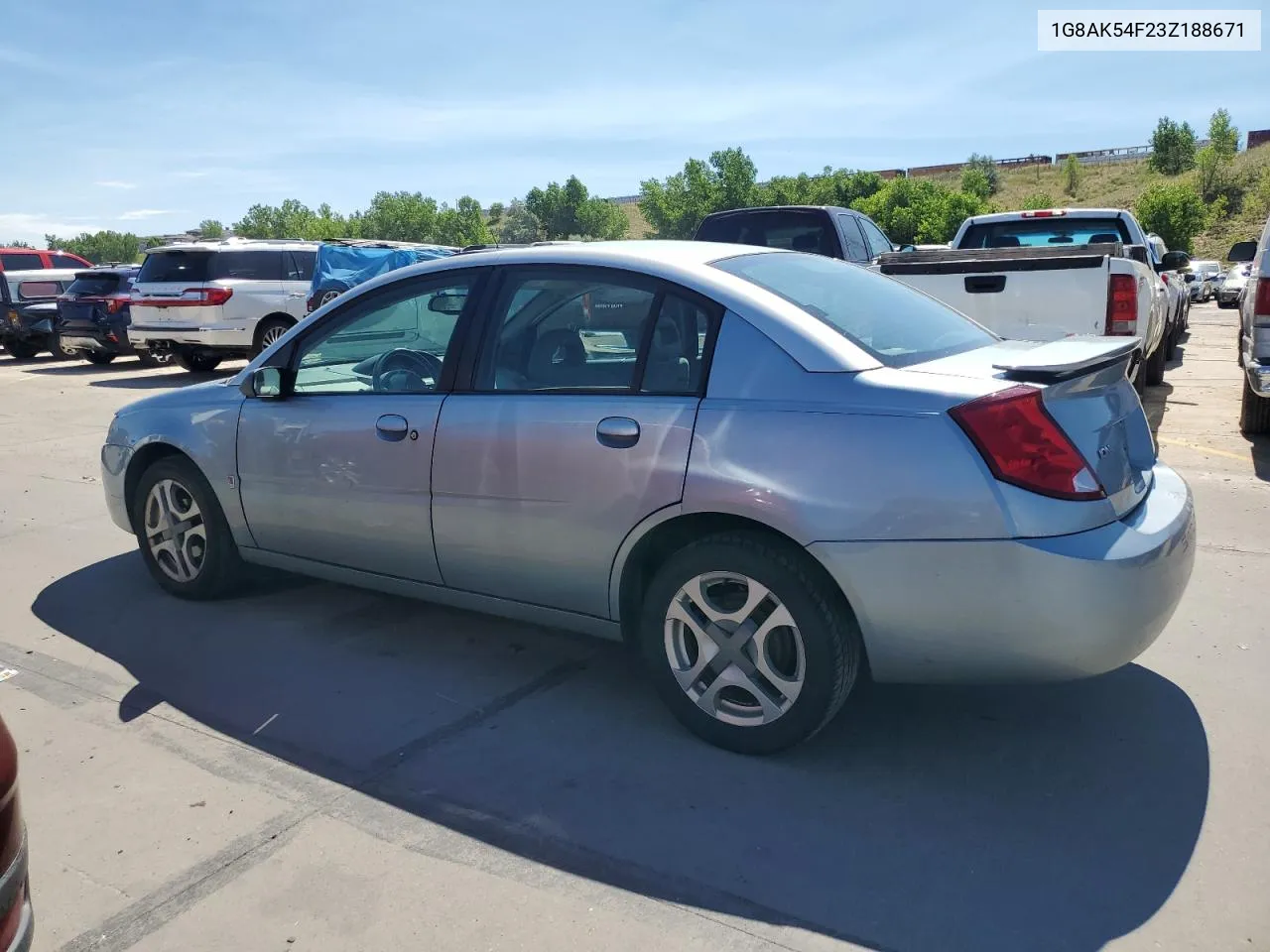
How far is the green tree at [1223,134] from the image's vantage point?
8625 cm

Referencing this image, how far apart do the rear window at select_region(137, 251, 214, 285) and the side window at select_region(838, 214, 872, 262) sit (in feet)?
31.6

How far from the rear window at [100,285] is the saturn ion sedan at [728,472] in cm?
1595

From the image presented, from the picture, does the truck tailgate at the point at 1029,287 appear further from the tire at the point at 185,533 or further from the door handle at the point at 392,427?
the tire at the point at 185,533

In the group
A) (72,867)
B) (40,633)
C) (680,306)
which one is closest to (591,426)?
(680,306)

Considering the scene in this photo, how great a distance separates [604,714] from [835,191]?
12250 cm

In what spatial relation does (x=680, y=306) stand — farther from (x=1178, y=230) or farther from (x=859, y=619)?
(x=1178, y=230)

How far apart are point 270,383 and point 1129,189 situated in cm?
10434

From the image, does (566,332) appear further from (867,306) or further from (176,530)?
(176,530)

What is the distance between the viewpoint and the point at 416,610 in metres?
4.80

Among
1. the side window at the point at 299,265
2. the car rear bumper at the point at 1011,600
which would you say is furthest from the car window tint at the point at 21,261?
the car rear bumper at the point at 1011,600

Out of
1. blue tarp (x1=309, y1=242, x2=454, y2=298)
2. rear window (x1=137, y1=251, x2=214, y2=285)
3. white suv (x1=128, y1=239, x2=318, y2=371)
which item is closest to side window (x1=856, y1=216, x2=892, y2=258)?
blue tarp (x1=309, y1=242, x2=454, y2=298)

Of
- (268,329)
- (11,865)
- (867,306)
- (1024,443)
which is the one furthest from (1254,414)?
(268,329)

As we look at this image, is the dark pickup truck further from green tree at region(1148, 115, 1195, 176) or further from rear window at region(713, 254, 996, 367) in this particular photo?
green tree at region(1148, 115, 1195, 176)

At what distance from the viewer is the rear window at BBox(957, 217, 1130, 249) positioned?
11039 mm
